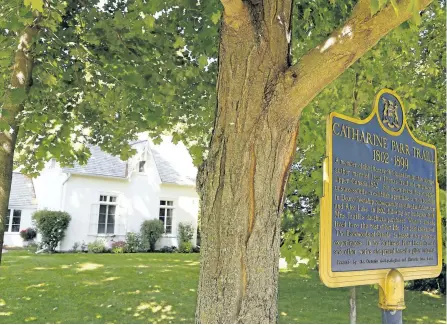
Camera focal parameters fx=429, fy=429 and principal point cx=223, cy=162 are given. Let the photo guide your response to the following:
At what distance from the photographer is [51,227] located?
19.5 metres

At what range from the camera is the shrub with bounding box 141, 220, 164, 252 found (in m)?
21.6

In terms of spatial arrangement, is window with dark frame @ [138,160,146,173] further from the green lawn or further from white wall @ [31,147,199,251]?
the green lawn

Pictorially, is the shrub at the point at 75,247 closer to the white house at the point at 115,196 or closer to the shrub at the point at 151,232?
the white house at the point at 115,196

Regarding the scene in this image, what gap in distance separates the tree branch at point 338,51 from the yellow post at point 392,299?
1640 millimetres

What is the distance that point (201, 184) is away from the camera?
9.70 feet

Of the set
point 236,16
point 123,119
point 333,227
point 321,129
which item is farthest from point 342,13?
point 123,119

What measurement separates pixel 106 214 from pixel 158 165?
13.6 feet

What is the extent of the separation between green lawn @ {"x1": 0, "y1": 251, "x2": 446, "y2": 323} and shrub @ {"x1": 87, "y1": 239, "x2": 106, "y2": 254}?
4840 millimetres

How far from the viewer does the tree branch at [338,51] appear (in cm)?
270

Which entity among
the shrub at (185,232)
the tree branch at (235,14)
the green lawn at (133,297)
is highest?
the tree branch at (235,14)

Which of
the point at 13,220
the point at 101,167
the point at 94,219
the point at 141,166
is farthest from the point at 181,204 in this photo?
the point at 13,220

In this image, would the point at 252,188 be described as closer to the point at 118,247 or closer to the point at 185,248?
the point at 118,247

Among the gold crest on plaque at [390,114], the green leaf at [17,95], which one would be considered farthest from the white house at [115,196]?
the gold crest on plaque at [390,114]

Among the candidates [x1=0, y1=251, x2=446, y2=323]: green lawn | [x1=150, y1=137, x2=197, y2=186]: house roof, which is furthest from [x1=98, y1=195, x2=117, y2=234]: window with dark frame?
[x1=0, y1=251, x2=446, y2=323]: green lawn
